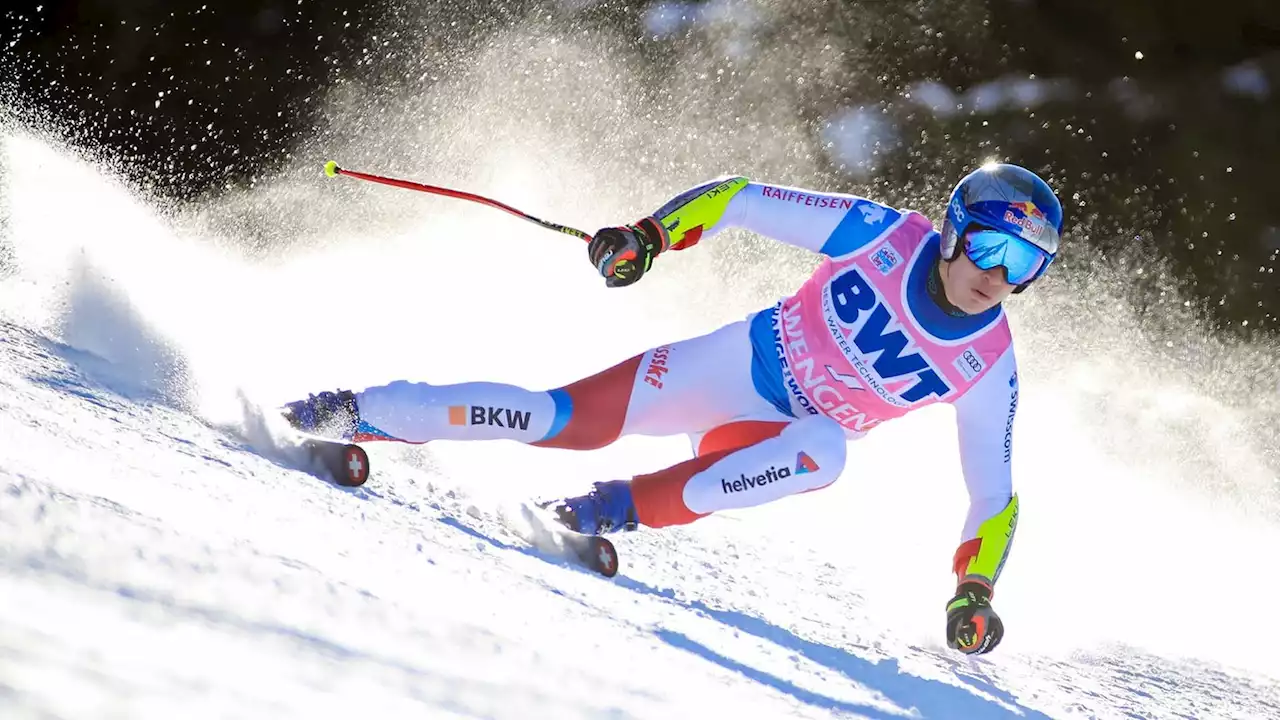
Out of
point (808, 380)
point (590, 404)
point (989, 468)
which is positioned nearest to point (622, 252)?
point (590, 404)

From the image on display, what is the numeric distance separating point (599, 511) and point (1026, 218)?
3.43 feet

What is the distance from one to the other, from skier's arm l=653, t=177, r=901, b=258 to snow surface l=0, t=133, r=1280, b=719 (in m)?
0.72

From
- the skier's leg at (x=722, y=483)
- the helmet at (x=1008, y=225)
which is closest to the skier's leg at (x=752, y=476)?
the skier's leg at (x=722, y=483)

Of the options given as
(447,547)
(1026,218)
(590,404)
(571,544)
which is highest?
(1026,218)

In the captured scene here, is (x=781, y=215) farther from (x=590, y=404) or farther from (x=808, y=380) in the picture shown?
(x=590, y=404)

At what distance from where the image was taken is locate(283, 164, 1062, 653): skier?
246 centimetres

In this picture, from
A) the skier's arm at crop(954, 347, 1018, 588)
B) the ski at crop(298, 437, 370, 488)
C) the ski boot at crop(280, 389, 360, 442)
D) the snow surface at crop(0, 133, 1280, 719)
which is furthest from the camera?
the skier's arm at crop(954, 347, 1018, 588)

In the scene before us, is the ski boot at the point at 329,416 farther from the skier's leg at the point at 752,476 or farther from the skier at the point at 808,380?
the skier's leg at the point at 752,476

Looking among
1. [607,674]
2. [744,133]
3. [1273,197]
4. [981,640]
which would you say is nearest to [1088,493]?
[981,640]

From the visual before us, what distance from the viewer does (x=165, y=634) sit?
102cm

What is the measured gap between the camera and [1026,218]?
2504 millimetres

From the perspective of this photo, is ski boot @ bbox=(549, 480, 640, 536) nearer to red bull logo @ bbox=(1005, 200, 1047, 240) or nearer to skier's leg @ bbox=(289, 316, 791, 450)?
skier's leg @ bbox=(289, 316, 791, 450)

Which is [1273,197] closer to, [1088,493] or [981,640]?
Answer: [1088,493]

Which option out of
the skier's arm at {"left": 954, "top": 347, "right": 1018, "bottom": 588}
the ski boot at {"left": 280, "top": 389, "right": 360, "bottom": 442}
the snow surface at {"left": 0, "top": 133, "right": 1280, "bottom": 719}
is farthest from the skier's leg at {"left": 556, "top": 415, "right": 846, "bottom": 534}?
the ski boot at {"left": 280, "top": 389, "right": 360, "bottom": 442}
